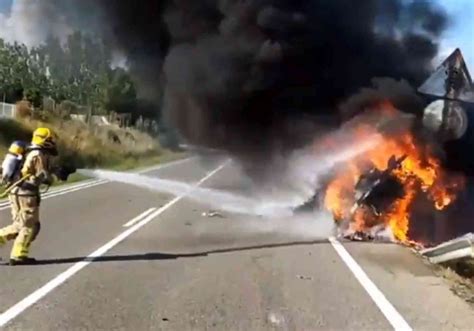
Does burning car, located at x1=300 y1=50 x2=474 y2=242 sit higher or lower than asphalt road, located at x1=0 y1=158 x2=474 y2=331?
higher

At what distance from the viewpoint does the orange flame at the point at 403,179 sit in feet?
44.8

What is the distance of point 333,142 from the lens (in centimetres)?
1546

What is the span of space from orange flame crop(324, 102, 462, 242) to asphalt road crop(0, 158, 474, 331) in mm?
1029

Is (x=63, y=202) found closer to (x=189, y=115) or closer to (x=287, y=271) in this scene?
(x=189, y=115)

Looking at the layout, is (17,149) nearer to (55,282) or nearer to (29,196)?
(29,196)

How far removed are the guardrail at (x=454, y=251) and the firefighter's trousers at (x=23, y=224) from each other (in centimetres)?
525

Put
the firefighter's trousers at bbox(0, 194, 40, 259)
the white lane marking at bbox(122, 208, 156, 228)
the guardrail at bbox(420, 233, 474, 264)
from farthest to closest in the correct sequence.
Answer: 1. the white lane marking at bbox(122, 208, 156, 228)
2. the firefighter's trousers at bbox(0, 194, 40, 259)
3. the guardrail at bbox(420, 233, 474, 264)

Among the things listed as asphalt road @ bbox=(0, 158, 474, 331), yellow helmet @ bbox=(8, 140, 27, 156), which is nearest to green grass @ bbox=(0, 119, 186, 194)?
asphalt road @ bbox=(0, 158, 474, 331)

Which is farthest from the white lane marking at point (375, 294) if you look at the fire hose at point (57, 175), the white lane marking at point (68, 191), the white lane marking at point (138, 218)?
the white lane marking at point (68, 191)

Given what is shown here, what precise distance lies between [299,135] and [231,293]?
26.8 feet

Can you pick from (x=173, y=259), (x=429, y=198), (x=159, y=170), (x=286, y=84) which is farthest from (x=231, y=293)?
(x=159, y=170)

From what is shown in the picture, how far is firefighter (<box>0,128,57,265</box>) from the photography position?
1005 centimetres

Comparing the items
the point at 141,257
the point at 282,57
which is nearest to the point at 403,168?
the point at 282,57

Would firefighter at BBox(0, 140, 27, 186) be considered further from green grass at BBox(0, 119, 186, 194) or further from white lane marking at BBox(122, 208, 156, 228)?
green grass at BBox(0, 119, 186, 194)
